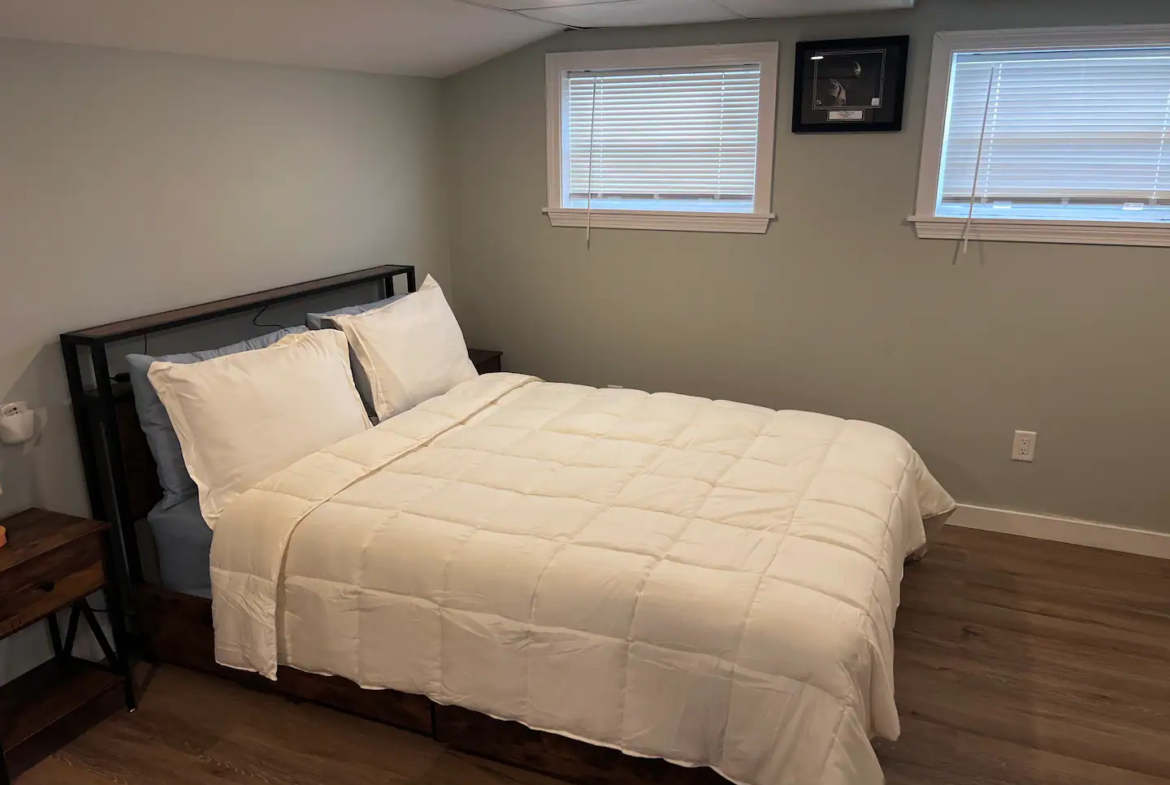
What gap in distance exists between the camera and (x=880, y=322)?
3582 millimetres

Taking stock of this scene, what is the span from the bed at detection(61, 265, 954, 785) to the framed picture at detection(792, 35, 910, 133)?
133cm

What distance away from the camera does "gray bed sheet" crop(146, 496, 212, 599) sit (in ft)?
8.27

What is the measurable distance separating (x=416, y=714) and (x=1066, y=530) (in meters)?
2.67

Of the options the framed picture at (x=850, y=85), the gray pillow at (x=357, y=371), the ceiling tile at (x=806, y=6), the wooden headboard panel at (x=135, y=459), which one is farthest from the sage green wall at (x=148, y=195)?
the framed picture at (x=850, y=85)

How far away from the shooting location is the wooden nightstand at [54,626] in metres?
2.16

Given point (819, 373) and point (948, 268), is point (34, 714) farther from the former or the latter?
point (948, 268)

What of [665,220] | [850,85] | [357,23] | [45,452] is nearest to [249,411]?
[45,452]

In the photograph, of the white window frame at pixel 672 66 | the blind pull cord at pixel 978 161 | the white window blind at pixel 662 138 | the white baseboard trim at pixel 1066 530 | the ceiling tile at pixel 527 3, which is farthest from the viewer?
the white window blind at pixel 662 138

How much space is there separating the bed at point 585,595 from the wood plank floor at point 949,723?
10cm

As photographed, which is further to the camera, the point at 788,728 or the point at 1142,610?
the point at 1142,610

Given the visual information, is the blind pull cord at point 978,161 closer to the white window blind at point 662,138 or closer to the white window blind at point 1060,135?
the white window blind at point 1060,135

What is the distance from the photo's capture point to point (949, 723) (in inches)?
95.8

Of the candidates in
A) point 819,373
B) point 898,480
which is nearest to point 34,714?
point 898,480

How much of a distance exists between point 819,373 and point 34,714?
3.02 m
